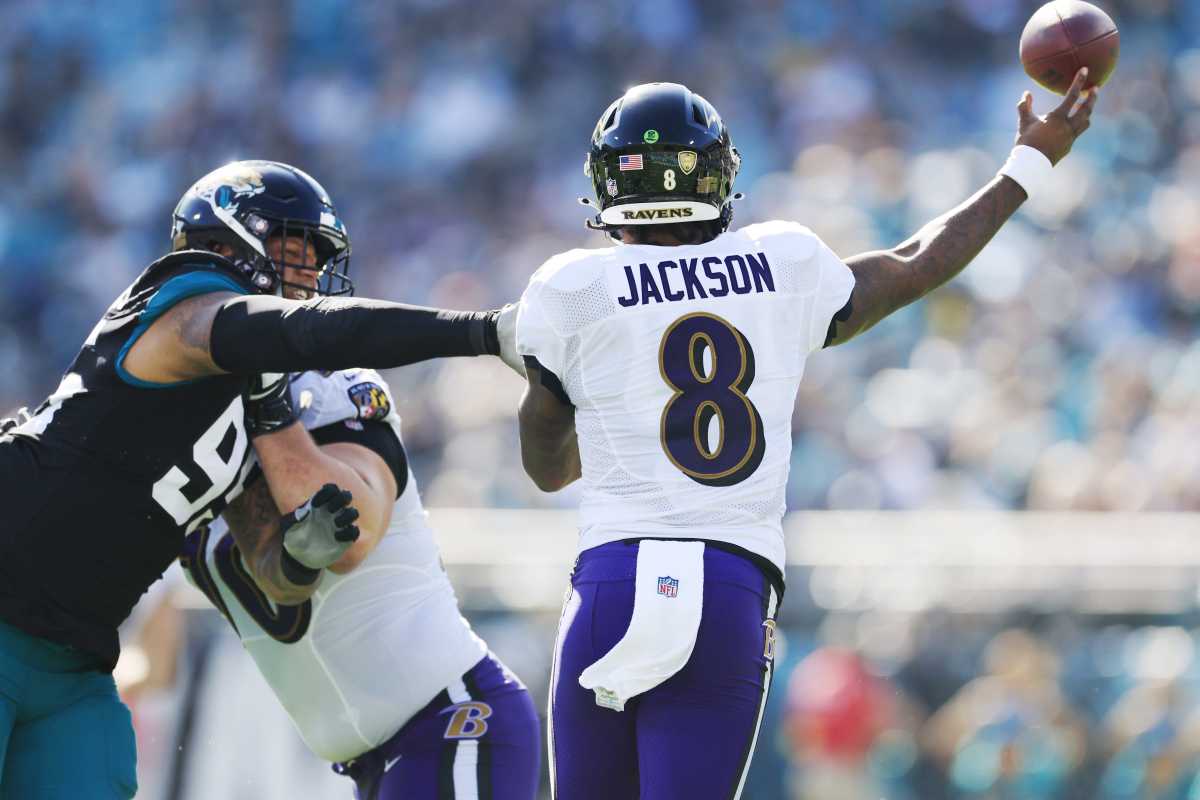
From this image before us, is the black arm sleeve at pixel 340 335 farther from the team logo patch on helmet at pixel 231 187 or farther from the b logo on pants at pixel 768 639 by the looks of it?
the b logo on pants at pixel 768 639

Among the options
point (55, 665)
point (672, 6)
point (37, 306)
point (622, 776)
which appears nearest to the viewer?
point (622, 776)

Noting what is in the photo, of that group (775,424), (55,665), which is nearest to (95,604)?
(55,665)

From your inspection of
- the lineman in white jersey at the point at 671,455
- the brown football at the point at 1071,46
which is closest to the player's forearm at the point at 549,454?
the lineman in white jersey at the point at 671,455

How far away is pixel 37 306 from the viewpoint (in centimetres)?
1097

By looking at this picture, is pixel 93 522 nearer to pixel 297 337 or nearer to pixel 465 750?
pixel 297 337

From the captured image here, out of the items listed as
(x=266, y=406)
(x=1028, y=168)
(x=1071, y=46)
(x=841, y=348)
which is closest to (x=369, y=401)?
(x=266, y=406)

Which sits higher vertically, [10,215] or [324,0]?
[324,0]

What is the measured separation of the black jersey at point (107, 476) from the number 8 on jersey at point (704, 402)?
1.11 m

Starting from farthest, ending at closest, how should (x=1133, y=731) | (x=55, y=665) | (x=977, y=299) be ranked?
(x=977, y=299), (x=1133, y=731), (x=55, y=665)

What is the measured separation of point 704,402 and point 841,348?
653 centimetres

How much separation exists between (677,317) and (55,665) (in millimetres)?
1611

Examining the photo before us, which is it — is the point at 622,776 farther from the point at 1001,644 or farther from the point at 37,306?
the point at 37,306

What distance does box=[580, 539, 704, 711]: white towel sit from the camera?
3.20m

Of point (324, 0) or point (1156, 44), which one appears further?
point (324, 0)
